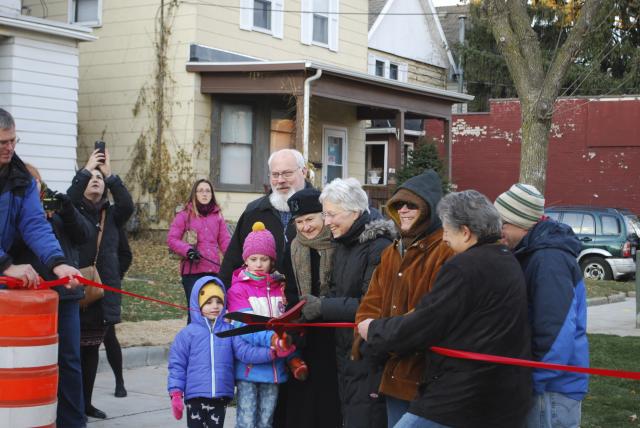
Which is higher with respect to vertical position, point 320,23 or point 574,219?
point 320,23

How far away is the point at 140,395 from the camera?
859cm

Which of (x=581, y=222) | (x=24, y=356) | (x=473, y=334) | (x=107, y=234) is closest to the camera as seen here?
(x=473, y=334)

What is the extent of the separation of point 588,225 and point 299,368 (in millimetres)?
18606

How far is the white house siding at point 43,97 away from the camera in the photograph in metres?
16.8

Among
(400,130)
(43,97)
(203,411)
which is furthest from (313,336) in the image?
(400,130)

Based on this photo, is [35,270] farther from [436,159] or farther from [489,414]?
[436,159]

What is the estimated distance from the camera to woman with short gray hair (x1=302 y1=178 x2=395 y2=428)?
4980 mm

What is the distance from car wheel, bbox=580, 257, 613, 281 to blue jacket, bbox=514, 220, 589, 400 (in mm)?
18770

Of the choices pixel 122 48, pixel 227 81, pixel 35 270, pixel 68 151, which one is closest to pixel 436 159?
pixel 227 81

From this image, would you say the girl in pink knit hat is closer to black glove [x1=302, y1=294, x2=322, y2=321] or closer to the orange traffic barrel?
black glove [x1=302, y1=294, x2=322, y2=321]

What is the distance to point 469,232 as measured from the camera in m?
4.19

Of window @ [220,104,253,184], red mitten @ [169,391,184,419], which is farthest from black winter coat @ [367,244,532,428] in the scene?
window @ [220,104,253,184]

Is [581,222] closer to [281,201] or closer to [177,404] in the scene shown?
[281,201]

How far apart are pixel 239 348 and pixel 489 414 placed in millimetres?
1897
